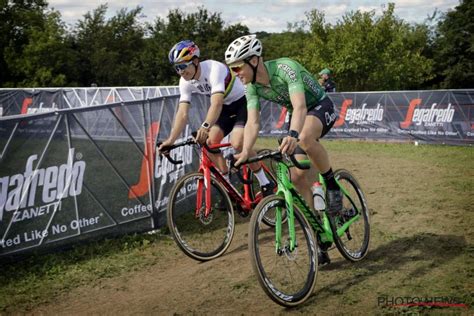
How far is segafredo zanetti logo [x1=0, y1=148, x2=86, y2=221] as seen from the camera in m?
6.40

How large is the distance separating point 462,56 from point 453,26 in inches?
238

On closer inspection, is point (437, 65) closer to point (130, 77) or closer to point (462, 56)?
point (462, 56)

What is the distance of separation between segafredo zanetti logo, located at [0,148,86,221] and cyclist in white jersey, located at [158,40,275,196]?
163 centimetres

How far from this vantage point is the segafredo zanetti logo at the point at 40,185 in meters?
6.40

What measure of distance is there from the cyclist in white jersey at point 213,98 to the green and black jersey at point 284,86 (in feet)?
3.18

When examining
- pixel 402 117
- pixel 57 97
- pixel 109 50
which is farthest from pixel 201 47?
pixel 402 117

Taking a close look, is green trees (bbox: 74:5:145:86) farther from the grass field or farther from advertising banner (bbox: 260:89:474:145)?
the grass field

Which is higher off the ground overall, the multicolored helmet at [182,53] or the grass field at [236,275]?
the multicolored helmet at [182,53]

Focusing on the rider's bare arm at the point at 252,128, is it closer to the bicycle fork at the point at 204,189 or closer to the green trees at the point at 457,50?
the bicycle fork at the point at 204,189

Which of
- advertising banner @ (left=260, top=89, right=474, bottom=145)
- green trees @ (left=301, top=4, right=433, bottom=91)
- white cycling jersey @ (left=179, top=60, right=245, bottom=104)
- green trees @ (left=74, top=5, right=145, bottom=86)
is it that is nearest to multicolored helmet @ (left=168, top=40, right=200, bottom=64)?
white cycling jersey @ (left=179, top=60, right=245, bottom=104)

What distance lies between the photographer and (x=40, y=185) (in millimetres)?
6750

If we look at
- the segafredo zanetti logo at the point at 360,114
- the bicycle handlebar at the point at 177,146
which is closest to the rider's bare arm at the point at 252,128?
the bicycle handlebar at the point at 177,146

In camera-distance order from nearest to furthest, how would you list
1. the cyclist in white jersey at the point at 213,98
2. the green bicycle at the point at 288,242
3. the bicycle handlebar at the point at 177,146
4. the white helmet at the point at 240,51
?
the green bicycle at the point at 288,242
the white helmet at the point at 240,51
the bicycle handlebar at the point at 177,146
the cyclist in white jersey at the point at 213,98

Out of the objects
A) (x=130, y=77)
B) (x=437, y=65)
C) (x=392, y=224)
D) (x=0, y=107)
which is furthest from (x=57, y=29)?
(x=392, y=224)
